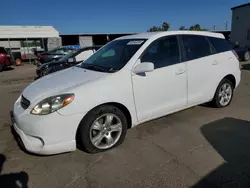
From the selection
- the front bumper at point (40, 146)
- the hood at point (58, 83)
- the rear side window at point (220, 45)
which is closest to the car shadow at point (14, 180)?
the front bumper at point (40, 146)

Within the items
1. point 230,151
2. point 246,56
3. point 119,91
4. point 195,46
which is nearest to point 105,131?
point 119,91

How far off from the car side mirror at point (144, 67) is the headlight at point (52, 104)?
3.37ft

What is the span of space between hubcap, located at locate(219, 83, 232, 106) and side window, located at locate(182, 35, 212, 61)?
880mm

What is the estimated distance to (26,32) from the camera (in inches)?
931

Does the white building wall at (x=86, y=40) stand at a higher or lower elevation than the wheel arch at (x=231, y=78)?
higher

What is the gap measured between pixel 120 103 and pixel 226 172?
160 cm

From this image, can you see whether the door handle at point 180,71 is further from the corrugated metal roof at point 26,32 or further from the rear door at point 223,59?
the corrugated metal roof at point 26,32

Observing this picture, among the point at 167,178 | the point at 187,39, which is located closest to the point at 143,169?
the point at 167,178

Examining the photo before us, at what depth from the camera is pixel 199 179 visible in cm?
262

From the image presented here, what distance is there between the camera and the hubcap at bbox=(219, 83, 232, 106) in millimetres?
4834

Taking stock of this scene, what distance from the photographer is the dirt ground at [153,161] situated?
2635 mm

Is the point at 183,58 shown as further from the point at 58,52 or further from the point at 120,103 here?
the point at 58,52

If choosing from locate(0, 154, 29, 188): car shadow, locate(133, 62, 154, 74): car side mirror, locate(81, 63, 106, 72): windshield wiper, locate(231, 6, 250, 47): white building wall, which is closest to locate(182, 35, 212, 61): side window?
locate(133, 62, 154, 74): car side mirror

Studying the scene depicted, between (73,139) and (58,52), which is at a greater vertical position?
(58,52)
